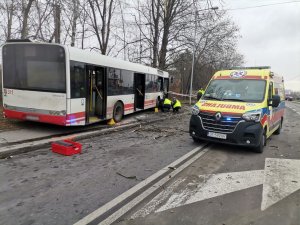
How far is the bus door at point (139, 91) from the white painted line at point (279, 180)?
935 centimetres

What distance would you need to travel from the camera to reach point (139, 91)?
15.9 meters

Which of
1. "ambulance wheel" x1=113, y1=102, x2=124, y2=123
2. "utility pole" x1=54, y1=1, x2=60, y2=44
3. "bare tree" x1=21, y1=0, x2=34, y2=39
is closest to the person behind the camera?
"ambulance wheel" x1=113, y1=102, x2=124, y2=123

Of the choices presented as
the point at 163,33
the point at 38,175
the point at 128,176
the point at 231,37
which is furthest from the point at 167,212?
the point at 231,37

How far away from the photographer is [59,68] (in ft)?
29.1

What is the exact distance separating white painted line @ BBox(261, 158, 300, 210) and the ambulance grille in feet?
4.19

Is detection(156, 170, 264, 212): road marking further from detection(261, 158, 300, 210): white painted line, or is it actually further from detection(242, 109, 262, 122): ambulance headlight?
detection(242, 109, 262, 122): ambulance headlight

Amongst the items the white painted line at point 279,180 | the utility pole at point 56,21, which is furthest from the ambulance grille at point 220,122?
the utility pole at point 56,21

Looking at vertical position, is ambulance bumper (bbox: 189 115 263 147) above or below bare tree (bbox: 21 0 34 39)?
below

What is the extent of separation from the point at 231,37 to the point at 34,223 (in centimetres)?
3078

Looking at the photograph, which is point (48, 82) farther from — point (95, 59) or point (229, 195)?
point (229, 195)

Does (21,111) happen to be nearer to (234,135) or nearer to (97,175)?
(97,175)

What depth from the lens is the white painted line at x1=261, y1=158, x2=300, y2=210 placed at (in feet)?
15.5

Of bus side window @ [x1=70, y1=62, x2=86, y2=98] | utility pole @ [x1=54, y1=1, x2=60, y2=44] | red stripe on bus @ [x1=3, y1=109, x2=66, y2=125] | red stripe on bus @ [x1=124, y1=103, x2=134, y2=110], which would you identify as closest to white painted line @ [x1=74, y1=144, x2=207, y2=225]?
red stripe on bus @ [x1=3, y1=109, x2=66, y2=125]

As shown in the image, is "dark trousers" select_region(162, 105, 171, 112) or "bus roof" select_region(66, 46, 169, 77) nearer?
"bus roof" select_region(66, 46, 169, 77)
